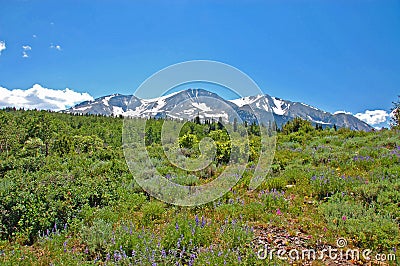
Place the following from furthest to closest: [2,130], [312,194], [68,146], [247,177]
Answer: [2,130]
[68,146]
[247,177]
[312,194]

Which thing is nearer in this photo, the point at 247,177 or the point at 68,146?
the point at 247,177

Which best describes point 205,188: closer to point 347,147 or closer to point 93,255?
point 93,255

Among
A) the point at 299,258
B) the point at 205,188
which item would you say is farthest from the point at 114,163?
the point at 299,258

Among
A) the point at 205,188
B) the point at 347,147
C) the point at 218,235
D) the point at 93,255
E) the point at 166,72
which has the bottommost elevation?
the point at 93,255

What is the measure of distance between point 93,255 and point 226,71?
A: 4398mm

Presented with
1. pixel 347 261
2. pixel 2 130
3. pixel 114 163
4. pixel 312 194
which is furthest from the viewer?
pixel 2 130

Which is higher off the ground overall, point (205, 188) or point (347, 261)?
point (205, 188)

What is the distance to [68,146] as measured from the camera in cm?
2525

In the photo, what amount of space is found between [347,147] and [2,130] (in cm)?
2860

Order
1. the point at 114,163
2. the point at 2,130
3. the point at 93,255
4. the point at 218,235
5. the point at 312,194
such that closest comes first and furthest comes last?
the point at 93,255, the point at 218,235, the point at 312,194, the point at 114,163, the point at 2,130

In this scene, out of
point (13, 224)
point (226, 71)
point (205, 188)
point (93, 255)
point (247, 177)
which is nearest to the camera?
point (93, 255)

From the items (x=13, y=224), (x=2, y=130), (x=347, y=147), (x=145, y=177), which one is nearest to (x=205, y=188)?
(x=145, y=177)

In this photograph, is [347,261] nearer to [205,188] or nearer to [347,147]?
[205,188]

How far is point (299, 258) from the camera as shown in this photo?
447 cm
